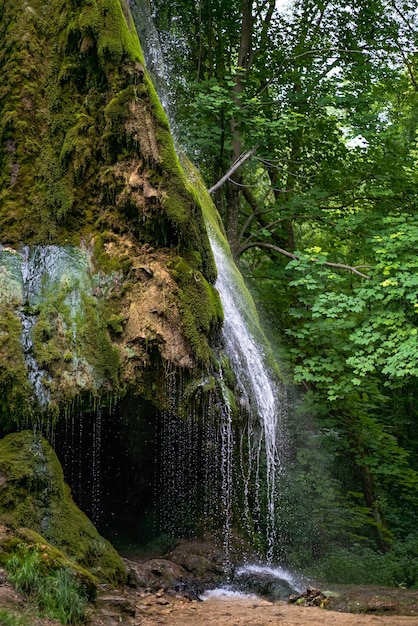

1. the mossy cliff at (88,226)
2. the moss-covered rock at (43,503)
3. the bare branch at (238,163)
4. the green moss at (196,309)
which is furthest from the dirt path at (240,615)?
the bare branch at (238,163)

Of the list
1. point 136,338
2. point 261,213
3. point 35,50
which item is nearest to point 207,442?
point 136,338

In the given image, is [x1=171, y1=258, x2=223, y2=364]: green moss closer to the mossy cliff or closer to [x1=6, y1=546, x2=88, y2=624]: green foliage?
the mossy cliff

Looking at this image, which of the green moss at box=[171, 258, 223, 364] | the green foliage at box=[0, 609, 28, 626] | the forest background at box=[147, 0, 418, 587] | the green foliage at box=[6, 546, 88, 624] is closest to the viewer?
the green foliage at box=[0, 609, 28, 626]

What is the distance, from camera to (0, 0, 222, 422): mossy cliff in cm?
639

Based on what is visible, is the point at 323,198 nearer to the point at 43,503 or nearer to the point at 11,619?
the point at 43,503

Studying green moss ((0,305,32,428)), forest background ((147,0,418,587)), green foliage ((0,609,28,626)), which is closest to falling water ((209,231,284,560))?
forest background ((147,0,418,587))

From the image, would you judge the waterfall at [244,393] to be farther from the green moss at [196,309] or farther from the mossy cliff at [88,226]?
the mossy cliff at [88,226]

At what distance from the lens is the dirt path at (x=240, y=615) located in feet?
19.3

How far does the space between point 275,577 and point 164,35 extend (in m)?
10.4

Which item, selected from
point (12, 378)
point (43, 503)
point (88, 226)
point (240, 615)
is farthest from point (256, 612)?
point (88, 226)

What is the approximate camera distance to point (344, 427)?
12727 millimetres

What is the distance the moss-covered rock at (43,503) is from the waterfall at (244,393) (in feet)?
5.87

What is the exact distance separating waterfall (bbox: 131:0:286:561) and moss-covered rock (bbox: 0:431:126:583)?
1788mm

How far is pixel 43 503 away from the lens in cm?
610
